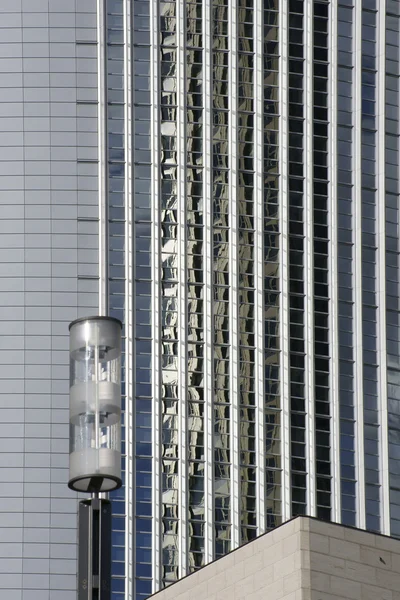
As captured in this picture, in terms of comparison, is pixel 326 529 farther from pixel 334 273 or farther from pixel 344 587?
pixel 334 273

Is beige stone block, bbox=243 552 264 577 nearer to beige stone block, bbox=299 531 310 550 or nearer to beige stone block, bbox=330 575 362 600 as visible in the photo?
beige stone block, bbox=299 531 310 550

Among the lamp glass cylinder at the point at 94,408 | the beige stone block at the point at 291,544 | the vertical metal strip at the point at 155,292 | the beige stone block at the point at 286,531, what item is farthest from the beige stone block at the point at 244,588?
the vertical metal strip at the point at 155,292

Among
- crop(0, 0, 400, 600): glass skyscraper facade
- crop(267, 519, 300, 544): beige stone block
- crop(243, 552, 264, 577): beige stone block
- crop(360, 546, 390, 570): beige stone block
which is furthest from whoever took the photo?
crop(0, 0, 400, 600): glass skyscraper facade

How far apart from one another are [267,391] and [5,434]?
14077mm

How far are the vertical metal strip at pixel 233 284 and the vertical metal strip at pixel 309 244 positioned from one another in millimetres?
3859

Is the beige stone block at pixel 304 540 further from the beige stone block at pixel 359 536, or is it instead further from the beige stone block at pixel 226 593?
the beige stone block at pixel 226 593

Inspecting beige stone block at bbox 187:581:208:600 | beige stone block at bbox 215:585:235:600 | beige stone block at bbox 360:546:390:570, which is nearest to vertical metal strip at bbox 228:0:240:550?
beige stone block at bbox 187:581:208:600

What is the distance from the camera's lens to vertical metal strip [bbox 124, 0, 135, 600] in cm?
9838

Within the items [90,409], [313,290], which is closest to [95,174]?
[313,290]

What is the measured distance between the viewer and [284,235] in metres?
104

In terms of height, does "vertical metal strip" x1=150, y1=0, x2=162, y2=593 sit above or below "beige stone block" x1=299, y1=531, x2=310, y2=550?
above

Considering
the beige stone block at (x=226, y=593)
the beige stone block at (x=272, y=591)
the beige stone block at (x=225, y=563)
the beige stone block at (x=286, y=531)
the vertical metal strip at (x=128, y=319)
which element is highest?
the vertical metal strip at (x=128, y=319)

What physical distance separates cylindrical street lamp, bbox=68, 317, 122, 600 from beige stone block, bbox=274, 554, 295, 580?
20188 millimetres

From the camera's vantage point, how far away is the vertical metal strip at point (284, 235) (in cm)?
10181
